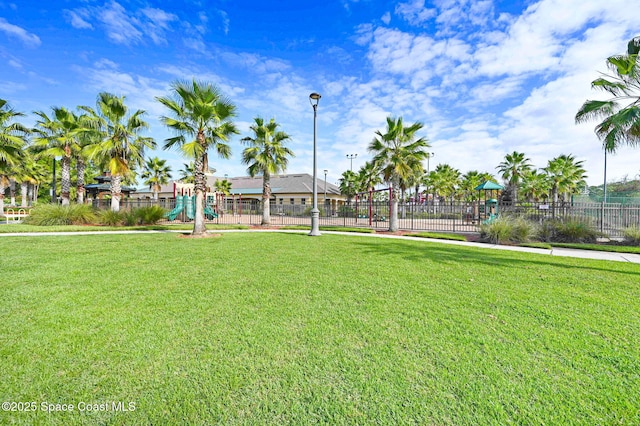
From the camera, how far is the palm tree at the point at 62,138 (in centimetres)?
2006

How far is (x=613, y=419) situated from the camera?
2.06m

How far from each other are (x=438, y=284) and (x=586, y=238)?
11193 millimetres

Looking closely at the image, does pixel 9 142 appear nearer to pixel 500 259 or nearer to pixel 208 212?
pixel 208 212

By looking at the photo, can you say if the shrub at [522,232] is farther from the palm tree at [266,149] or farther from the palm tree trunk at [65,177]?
the palm tree trunk at [65,177]

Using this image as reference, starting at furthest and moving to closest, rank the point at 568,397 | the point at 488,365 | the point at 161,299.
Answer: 1. the point at 161,299
2. the point at 488,365
3. the point at 568,397

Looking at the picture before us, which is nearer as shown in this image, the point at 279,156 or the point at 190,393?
the point at 190,393

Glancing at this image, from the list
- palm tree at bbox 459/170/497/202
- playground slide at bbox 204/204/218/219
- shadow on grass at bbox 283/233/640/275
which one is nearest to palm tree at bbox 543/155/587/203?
palm tree at bbox 459/170/497/202

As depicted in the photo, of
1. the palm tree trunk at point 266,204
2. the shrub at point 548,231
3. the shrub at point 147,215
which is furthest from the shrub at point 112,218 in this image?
the shrub at point 548,231

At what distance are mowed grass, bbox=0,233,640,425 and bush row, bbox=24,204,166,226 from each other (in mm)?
13471

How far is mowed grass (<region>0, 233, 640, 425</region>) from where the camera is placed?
2.16 m

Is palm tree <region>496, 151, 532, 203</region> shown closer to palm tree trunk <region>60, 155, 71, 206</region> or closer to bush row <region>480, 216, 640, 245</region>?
bush row <region>480, 216, 640, 245</region>

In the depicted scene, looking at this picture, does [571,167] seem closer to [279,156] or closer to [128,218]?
[279,156]

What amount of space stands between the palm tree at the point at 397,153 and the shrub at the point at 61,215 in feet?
61.9

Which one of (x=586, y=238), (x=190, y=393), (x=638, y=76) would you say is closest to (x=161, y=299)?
(x=190, y=393)
